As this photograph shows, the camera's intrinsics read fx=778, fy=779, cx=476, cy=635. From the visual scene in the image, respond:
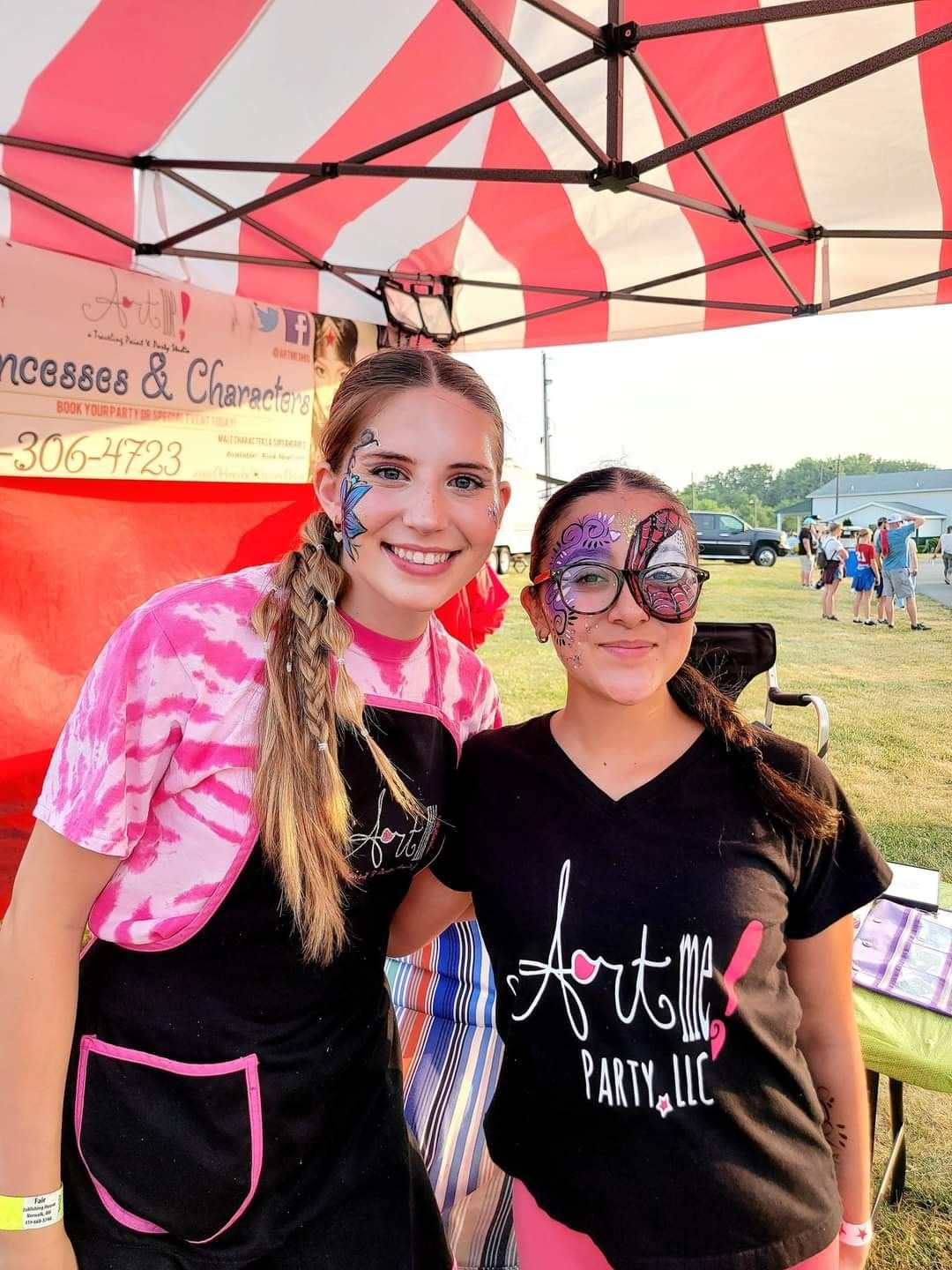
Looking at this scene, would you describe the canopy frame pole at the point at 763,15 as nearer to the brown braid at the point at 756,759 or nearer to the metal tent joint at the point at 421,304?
the brown braid at the point at 756,759

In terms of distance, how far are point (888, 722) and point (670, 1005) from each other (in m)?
7.50

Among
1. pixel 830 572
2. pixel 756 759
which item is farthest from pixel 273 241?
pixel 830 572

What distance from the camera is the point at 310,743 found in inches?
42.9

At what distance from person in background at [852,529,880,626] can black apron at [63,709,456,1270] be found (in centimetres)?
1366

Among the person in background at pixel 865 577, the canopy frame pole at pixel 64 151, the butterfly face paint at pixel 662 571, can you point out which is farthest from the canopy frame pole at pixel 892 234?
the person in background at pixel 865 577

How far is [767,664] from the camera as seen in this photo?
2.84 metres

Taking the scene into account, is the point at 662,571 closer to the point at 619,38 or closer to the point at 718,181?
the point at 619,38

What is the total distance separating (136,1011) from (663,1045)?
2.38 feet

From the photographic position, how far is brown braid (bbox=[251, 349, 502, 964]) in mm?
1074

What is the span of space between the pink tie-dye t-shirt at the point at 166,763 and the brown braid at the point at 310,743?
0.03 metres

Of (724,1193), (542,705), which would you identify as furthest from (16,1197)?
(542,705)

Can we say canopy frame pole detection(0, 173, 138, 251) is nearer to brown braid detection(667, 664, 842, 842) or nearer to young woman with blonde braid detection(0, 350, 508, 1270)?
young woman with blonde braid detection(0, 350, 508, 1270)

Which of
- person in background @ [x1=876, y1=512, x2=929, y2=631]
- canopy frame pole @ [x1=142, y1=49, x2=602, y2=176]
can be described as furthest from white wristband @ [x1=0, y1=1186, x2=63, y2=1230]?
person in background @ [x1=876, y1=512, x2=929, y2=631]

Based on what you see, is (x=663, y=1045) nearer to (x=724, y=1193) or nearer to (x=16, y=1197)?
(x=724, y=1193)
